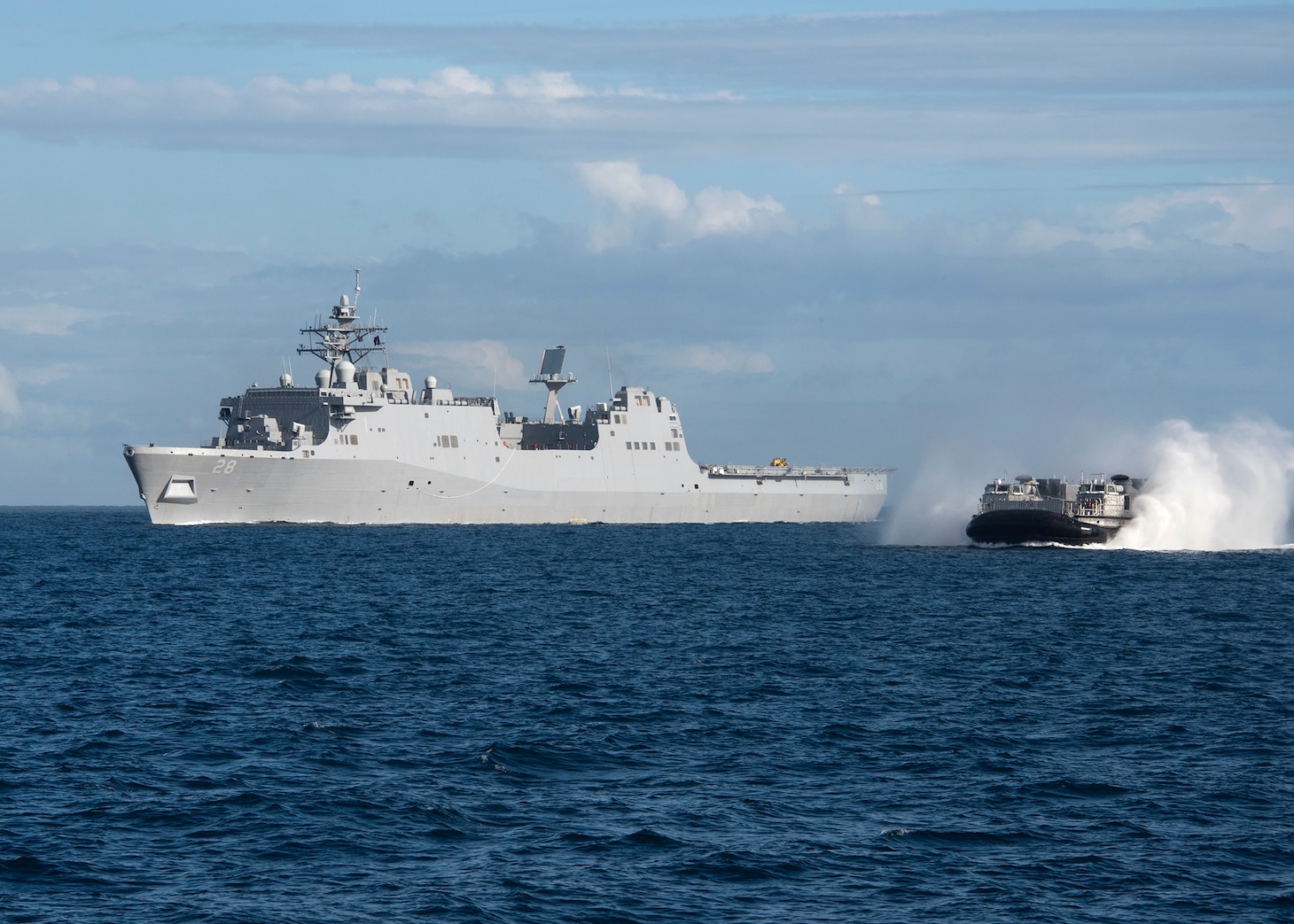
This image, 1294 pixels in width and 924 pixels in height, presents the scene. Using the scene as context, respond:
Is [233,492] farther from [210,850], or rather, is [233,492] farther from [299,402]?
[210,850]

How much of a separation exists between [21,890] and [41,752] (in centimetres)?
599

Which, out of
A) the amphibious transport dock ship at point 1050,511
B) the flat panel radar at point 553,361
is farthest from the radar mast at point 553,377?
the amphibious transport dock ship at point 1050,511

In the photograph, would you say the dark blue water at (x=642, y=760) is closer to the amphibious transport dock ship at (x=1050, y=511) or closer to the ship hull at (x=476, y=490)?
the amphibious transport dock ship at (x=1050, y=511)

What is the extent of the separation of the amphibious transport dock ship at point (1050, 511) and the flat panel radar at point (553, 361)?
120ft

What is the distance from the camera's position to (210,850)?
14258 mm

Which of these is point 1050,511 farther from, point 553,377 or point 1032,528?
point 553,377

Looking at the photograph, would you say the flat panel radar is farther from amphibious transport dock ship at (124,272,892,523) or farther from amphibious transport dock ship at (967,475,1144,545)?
amphibious transport dock ship at (967,475,1144,545)

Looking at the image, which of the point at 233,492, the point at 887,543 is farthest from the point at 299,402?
the point at 887,543

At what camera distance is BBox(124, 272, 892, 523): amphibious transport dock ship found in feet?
225

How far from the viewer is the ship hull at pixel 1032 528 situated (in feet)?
203

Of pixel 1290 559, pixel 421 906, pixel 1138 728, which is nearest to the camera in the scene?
pixel 421 906

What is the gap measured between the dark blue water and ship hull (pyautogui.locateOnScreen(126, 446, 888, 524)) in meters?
28.9

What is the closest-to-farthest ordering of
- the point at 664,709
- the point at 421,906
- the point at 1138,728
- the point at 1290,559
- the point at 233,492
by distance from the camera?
the point at 421,906, the point at 1138,728, the point at 664,709, the point at 1290,559, the point at 233,492

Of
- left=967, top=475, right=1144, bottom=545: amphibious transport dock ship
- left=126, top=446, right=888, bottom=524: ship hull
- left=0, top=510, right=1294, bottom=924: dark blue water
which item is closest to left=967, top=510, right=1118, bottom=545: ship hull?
left=967, top=475, right=1144, bottom=545: amphibious transport dock ship
